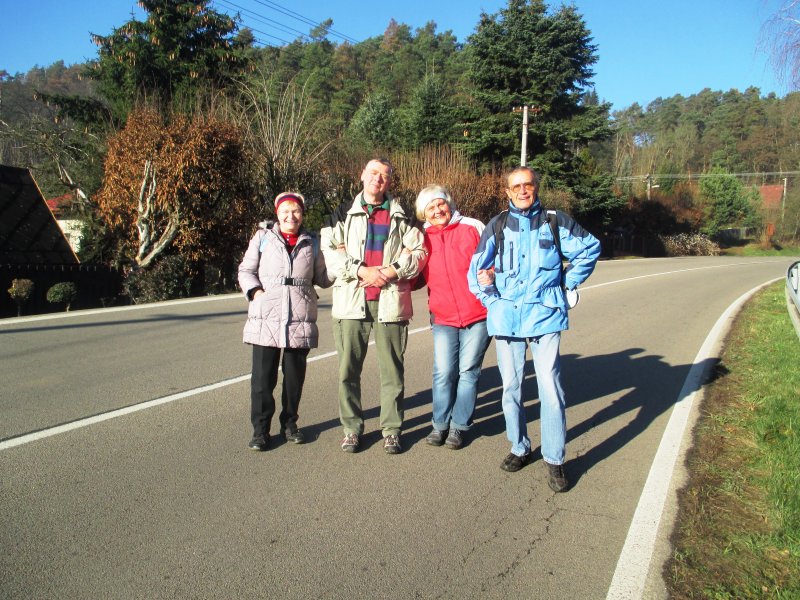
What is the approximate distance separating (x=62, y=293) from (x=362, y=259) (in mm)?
10948

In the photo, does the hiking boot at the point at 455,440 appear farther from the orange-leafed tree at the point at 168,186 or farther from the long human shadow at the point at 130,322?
the orange-leafed tree at the point at 168,186

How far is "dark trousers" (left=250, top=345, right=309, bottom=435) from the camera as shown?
4.97 meters

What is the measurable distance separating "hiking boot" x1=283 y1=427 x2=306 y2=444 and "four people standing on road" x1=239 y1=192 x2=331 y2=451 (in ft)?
0.69

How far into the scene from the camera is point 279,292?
4.95 meters

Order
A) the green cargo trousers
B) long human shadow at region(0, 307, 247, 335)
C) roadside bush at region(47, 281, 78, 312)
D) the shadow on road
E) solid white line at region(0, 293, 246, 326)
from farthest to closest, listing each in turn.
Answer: roadside bush at region(47, 281, 78, 312) < solid white line at region(0, 293, 246, 326) < long human shadow at region(0, 307, 247, 335) < the shadow on road < the green cargo trousers

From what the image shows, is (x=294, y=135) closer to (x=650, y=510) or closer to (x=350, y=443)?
(x=350, y=443)

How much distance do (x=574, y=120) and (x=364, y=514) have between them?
4019 cm

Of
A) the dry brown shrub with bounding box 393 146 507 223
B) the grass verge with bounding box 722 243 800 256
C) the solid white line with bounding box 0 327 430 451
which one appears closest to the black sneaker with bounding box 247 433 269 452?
the solid white line with bounding box 0 327 430 451

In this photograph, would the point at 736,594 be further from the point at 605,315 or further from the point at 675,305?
the point at 675,305

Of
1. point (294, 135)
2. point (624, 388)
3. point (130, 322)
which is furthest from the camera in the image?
point (294, 135)

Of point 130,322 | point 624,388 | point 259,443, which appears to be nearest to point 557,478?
point 259,443

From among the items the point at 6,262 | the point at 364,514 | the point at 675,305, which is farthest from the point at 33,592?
the point at 675,305

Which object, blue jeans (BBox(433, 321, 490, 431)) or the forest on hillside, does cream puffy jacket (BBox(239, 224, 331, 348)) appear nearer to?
blue jeans (BBox(433, 321, 490, 431))

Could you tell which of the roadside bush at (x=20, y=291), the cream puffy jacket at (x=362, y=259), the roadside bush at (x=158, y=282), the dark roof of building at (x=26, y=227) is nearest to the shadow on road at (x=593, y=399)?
the cream puffy jacket at (x=362, y=259)
